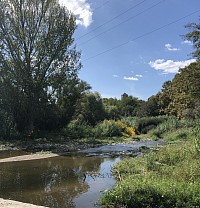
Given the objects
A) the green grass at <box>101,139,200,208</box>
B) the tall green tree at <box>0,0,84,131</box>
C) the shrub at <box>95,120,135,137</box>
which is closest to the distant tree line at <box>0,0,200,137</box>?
the tall green tree at <box>0,0,84,131</box>

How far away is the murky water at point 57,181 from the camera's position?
11.4 meters

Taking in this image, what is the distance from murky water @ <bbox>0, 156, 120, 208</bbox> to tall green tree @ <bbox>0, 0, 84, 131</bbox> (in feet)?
44.2

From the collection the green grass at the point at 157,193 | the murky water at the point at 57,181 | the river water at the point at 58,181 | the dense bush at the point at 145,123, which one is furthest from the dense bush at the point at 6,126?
the dense bush at the point at 145,123

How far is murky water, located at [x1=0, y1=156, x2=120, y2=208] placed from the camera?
37.3ft

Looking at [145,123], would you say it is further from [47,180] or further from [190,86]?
[47,180]

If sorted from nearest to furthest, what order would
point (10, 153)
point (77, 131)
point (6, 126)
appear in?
point (10, 153) < point (6, 126) < point (77, 131)

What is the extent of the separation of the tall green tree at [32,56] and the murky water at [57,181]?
1346 centimetres

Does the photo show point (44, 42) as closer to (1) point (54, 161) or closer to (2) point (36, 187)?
(1) point (54, 161)

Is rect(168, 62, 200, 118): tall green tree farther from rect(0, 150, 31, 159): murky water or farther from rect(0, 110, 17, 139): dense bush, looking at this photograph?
rect(0, 110, 17, 139): dense bush

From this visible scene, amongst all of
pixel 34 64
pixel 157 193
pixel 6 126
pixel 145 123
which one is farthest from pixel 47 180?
pixel 145 123

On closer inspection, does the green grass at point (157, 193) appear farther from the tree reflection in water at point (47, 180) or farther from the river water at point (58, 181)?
the tree reflection in water at point (47, 180)

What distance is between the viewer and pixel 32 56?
33.8 metres

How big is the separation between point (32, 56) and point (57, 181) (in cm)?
2142

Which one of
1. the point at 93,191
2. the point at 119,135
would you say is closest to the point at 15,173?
the point at 93,191
